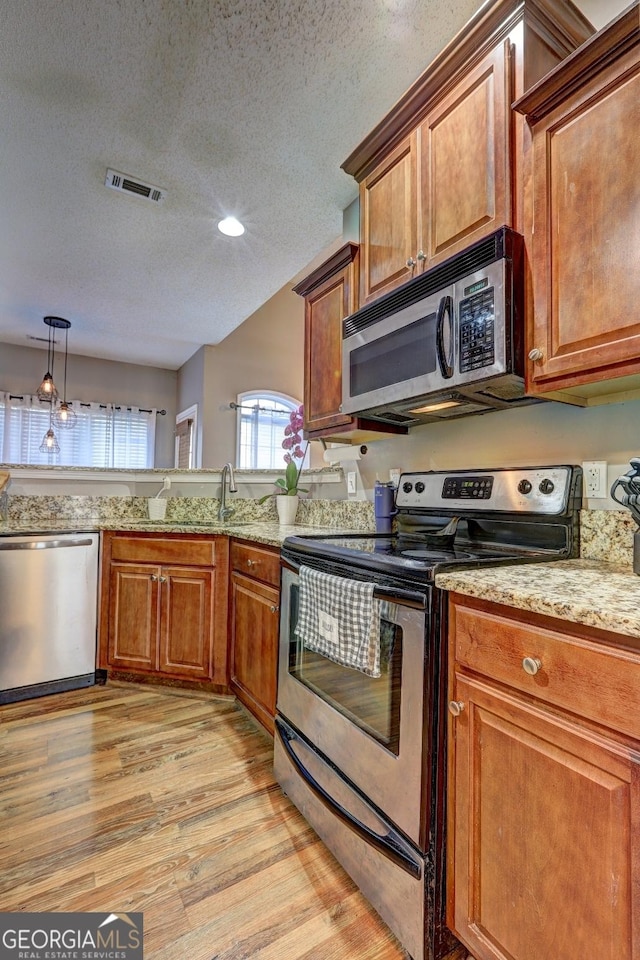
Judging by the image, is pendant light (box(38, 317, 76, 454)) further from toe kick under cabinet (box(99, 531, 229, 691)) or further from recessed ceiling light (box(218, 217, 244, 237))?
toe kick under cabinet (box(99, 531, 229, 691))

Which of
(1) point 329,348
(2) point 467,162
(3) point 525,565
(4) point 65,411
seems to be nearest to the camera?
(3) point 525,565

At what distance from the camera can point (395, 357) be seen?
1688mm

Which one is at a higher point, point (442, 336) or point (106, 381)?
point (106, 381)

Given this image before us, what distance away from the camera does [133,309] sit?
4.20 meters

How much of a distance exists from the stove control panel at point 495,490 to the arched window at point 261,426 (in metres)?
3.54

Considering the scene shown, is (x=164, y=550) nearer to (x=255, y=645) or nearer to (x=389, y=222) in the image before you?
(x=255, y=645)

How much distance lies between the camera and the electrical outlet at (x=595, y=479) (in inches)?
55.2

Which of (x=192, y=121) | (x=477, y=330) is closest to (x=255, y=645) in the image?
(x=477, y=330)

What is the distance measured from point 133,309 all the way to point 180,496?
207cm

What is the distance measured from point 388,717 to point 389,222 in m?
1.72

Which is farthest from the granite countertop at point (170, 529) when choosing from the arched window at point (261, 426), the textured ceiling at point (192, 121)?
the arched window at point (261, 426)

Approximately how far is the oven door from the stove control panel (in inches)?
24.2

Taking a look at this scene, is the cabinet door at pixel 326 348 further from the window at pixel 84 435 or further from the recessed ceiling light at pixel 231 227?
the window at pixel 84 435

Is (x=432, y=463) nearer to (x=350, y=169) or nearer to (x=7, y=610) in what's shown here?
(x=350, y=169)
